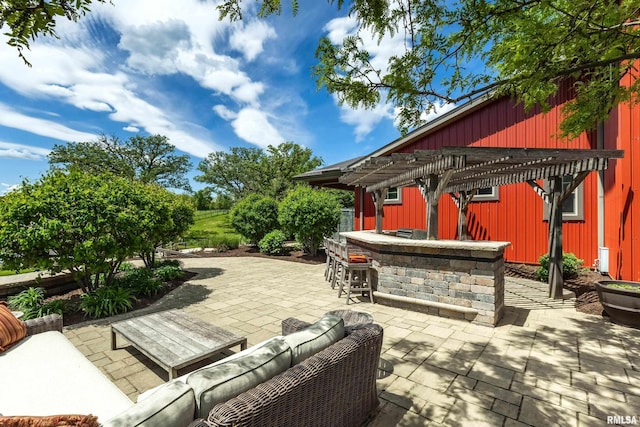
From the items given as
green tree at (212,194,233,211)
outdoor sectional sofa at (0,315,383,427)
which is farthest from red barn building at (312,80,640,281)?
green tree at (212,194,233,211)

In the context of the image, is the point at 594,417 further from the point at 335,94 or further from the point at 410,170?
the point at 410,170

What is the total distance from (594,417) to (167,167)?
37.9 m

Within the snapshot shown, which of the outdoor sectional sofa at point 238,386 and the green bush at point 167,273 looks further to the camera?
the green bush at point 167,273

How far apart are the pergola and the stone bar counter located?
64 cm

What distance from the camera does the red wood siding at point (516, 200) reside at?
275 inches

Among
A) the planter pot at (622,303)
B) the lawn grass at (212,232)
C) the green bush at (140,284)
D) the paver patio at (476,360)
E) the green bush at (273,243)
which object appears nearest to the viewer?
the paver patio at (476,360)

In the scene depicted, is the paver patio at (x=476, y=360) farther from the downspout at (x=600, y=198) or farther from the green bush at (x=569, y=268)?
the downspout at (x=600, y=198)

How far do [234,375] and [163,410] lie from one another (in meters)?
0.34

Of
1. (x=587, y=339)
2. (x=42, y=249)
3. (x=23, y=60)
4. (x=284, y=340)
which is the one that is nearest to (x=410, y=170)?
(x=587, y=339)

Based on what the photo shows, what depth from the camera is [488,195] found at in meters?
8.23

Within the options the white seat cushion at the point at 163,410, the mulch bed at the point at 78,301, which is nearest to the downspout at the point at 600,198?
the white seat cushion at the point at 163,410

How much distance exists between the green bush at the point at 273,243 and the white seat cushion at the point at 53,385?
9215mm

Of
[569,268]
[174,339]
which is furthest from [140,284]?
[569,268]

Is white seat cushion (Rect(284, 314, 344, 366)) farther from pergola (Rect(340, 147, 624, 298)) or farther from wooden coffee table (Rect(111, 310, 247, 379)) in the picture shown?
pergola (Rect(340, 147, 624, 298))
